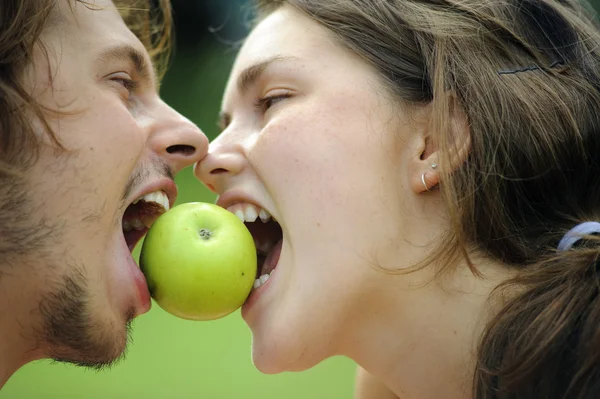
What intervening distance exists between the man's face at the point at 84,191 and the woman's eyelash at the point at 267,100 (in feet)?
1.05

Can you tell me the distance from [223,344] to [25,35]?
480 centimetres

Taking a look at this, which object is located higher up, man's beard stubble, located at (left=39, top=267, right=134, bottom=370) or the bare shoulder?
man's beard stubble, located at (left=39, top=267, right=134, bottom=370)

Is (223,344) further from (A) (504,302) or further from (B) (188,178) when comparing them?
(A) (504,302)

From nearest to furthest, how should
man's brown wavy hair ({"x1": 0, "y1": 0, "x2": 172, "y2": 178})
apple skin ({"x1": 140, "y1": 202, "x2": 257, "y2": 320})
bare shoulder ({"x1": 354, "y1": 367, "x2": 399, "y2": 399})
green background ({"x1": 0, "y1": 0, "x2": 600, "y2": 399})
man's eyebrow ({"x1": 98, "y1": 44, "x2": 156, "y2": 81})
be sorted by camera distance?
man's brown wavy hair ({"x1": 0, "y1": 0, "x2": 172, "y2": 178}) → apple skin ({"x1": 140, "y1": 202, "x2": 257, "y2": 320}) → man's eyebrow ({"x1": 98, "y1": 44, "x2": 156, "y2": 81}) → bare shoulder ({"x1": 354, "y1": 367, "x2": 399, "y2": 399}) → green background ({"x1": 0, "y1": 0, "x2": 600, "y2": 399})

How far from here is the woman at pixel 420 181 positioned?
2.41m

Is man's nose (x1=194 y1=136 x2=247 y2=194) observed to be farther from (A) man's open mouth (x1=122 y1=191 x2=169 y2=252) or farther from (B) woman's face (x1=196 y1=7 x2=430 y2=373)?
(A) man's open mouth (x1=122 y1=191 x2=169 y2=252)

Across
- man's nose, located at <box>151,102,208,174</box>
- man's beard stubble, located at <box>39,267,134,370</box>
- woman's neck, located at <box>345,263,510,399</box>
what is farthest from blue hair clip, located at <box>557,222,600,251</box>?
man's beard stubble, located at <box>39,267,134,370</box>

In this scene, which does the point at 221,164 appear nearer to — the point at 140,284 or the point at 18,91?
the point at 140,284

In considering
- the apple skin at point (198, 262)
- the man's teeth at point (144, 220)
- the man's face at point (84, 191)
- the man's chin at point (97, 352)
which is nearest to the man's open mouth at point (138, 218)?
the man's teeth at point (144, 220)

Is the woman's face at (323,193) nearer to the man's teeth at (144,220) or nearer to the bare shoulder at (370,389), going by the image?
the man's teeth at (144,220)

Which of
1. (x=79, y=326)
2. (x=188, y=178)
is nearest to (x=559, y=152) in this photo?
(x=79, y=326)

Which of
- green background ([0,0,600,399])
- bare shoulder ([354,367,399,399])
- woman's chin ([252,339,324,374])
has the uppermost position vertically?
woman's chin ([252,339,324,374])

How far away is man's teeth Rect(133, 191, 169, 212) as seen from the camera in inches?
101

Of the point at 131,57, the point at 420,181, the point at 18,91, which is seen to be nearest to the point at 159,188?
the point at 131,57
